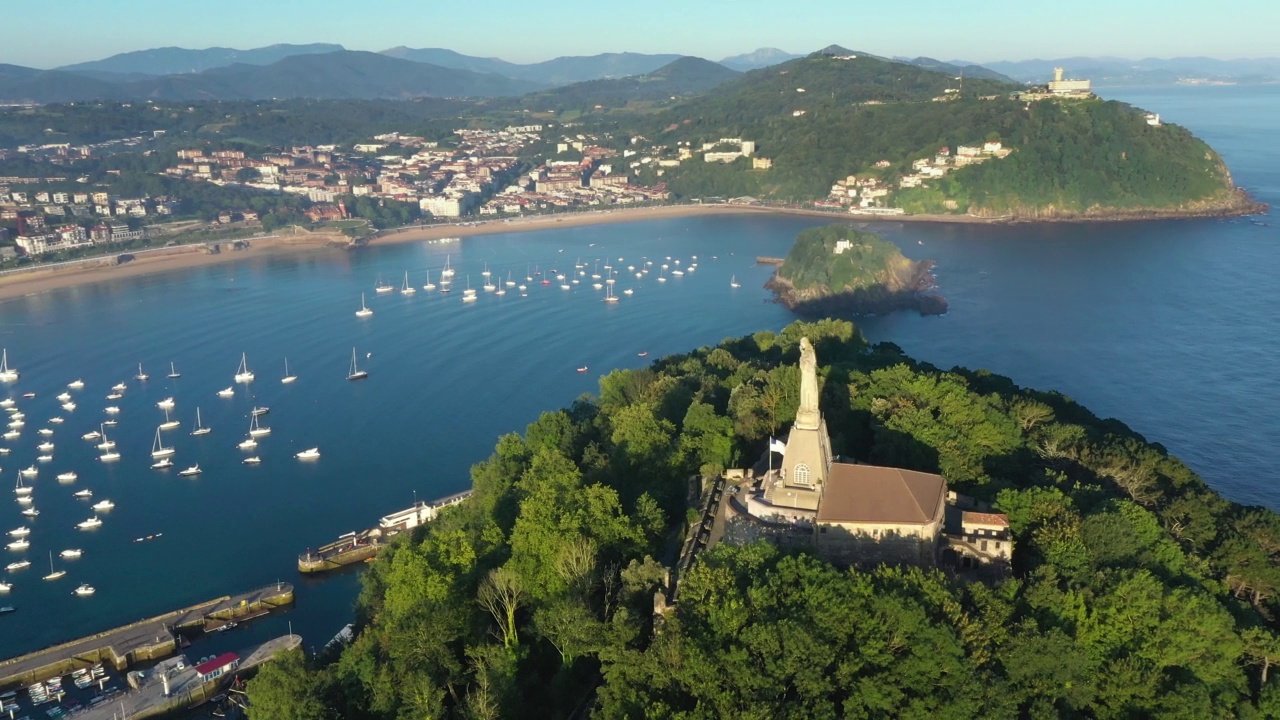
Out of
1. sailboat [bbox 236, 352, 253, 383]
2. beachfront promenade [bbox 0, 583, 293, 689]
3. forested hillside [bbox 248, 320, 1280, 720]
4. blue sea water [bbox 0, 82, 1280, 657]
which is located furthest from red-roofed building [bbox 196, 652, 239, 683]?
sailboat [bbox 236, 352, 253, 383]

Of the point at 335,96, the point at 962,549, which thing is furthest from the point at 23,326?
the point at 335,96

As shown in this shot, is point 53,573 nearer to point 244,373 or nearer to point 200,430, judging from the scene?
point 200,430

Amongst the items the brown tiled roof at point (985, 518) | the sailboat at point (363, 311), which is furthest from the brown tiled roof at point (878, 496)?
the sailboat at point (363, 311)

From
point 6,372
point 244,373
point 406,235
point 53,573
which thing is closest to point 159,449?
point 244,373

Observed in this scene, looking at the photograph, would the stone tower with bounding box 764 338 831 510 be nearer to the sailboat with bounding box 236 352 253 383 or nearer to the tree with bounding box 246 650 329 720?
the tree with bounding box 246 650 329 720

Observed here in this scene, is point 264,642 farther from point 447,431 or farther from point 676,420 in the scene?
point 447,431

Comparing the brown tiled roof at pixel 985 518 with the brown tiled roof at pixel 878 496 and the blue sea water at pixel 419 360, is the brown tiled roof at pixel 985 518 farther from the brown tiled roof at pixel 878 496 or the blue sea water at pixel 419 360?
the blue sea water at pixel 419 360
